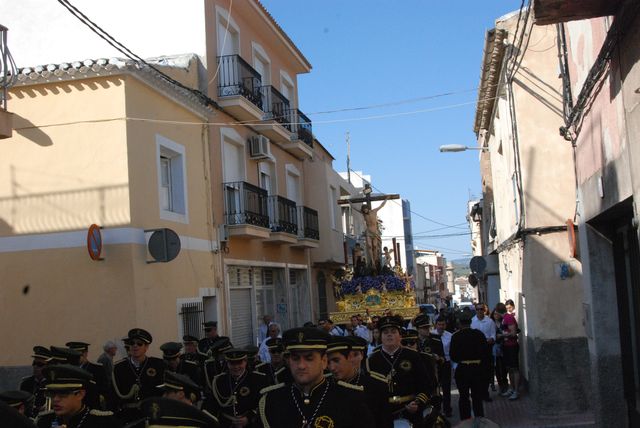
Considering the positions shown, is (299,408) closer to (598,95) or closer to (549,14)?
(549,14)

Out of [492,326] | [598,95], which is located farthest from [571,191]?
[598,95]

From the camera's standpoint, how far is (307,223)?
22656 mm

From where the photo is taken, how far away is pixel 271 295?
21.2m

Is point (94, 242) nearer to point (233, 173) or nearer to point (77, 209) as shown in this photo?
point (77, 209)

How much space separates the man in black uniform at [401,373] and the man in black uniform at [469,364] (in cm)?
465

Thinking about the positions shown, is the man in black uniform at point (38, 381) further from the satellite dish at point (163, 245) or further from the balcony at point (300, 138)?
the balcony at point (300, 138)

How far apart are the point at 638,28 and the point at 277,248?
50.1ft

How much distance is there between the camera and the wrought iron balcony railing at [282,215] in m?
19.8

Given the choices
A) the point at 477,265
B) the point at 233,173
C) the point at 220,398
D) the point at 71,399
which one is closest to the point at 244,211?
the point at 233,173

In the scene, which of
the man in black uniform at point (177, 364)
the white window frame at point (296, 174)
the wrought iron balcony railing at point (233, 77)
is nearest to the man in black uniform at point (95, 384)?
the man in black uniform at point (177, 364)

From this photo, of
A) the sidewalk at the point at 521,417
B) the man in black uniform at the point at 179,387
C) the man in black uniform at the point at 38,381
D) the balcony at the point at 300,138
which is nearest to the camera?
the man in black uniform at the point at 179,387

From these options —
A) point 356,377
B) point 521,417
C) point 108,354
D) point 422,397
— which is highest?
point 356,377

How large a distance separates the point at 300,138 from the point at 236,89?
215 inches

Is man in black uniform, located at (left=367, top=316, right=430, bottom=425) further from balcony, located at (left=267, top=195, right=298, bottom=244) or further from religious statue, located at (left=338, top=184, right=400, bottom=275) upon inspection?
religious statue, located at (left=338, top=184, right=400, bottom=275)
